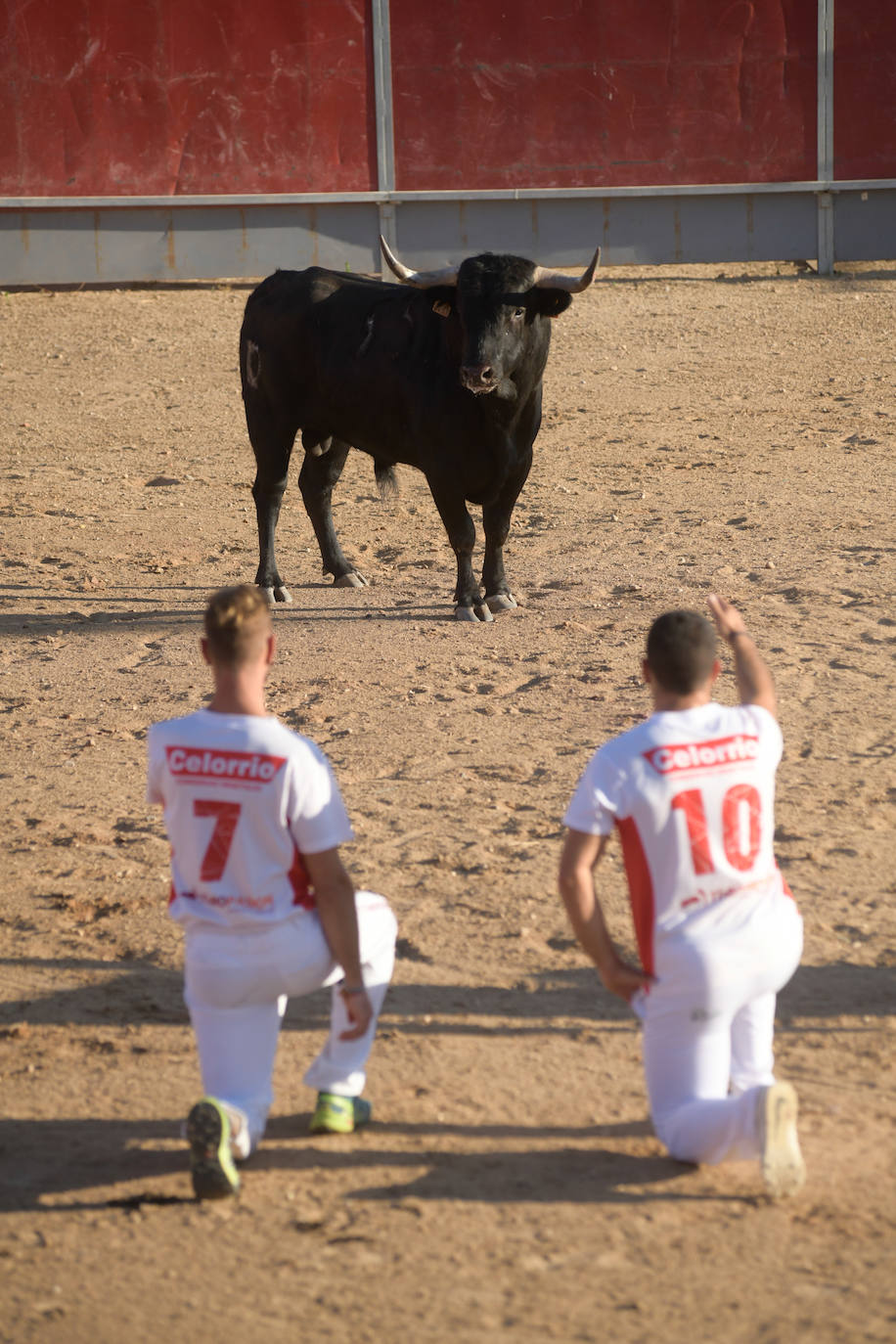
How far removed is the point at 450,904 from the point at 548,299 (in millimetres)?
4359

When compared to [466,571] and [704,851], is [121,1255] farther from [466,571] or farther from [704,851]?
[466,571]

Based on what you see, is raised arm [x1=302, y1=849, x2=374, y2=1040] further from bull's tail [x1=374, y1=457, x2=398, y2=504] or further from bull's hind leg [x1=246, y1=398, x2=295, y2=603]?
bull's tail [x1=374, y1=457, x2=398, y2=504]

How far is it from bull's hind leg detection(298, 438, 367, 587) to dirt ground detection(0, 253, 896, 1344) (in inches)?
8.9

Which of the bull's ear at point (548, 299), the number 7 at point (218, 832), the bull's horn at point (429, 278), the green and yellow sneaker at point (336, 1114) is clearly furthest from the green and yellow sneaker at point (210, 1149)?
the bull's horn at point (429, 278)

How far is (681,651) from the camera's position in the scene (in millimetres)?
3420

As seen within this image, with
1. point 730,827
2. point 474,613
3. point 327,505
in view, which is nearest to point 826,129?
point 327,505

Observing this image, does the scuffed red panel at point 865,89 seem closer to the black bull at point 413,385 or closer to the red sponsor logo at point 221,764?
the black bull at point 413,385

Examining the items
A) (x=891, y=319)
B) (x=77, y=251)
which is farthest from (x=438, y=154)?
(x=891, y=319)

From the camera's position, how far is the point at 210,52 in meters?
16.0

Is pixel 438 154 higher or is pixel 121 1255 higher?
pixel 438 154

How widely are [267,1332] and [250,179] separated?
1480 cm

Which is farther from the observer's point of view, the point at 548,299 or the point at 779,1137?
the point at 548,299

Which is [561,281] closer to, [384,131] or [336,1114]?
[336,1114]

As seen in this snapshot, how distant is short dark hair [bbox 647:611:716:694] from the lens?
3418 millimetres
